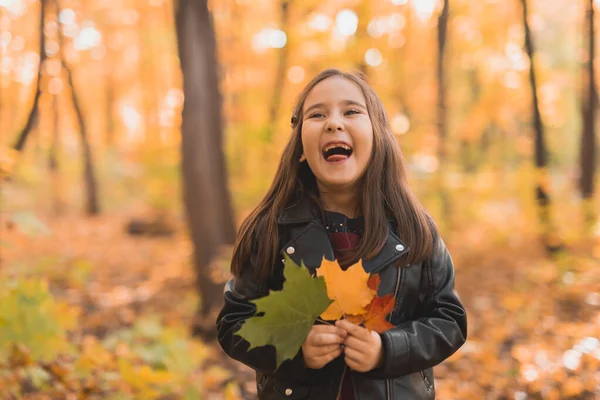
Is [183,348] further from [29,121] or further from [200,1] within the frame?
[200,1]

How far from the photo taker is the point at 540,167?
707 cm

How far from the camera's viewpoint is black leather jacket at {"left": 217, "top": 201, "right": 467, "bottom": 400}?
1423 millimetres

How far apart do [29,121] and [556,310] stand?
5759 mm

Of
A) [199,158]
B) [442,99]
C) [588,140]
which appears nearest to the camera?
[199,158]

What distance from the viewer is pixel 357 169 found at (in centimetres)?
154

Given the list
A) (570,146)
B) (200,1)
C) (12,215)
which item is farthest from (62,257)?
(570,146)

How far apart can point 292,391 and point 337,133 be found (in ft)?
2.61

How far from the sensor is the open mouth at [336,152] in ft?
4.99

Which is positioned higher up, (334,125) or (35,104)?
(35,104)

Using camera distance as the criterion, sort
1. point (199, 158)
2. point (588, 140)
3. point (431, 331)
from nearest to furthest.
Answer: point (431, 331) → point (199, 158) → point (588, 140)

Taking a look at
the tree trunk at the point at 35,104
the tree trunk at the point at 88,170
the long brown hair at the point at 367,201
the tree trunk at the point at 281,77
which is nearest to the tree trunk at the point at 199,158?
the tree trunk at the point at 35,104

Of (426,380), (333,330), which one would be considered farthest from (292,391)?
(426,380)

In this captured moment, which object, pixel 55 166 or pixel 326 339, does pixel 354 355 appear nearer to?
pixel 326 339

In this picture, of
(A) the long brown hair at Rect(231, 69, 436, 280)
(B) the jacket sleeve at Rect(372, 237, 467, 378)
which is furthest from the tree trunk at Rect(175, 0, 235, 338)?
(B) the jacket sleeve at Rect(372, 237, 467, 378)
